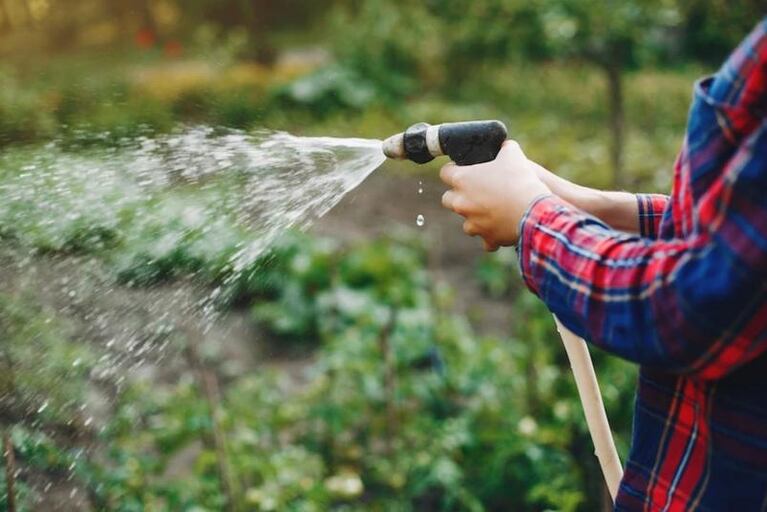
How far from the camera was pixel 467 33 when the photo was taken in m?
8.28

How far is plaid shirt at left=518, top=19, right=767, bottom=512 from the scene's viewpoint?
935 millimetres

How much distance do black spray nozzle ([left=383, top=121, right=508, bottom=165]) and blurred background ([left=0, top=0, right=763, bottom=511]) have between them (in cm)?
122

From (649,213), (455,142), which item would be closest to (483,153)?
(455,142)

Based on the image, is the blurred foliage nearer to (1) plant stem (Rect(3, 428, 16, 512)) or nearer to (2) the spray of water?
(2) the spray of water

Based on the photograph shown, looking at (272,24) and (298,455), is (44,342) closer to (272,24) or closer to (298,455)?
(298,455)

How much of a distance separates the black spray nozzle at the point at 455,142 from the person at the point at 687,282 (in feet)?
0.08

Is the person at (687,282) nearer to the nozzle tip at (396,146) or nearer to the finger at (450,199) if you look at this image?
the finger at (450,199)

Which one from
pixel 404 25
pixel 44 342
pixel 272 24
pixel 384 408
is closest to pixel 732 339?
pixel 44 342

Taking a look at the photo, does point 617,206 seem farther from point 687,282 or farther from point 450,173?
point 687,282

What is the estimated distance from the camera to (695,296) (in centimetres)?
96

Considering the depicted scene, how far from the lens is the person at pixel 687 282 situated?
937 millimetres

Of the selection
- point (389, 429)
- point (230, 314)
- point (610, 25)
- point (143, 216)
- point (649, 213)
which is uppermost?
point (649, 213)


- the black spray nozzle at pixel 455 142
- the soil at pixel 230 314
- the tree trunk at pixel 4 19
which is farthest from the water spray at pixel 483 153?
the tree trunk at pixel 4 19

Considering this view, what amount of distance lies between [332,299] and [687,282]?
3219mm
